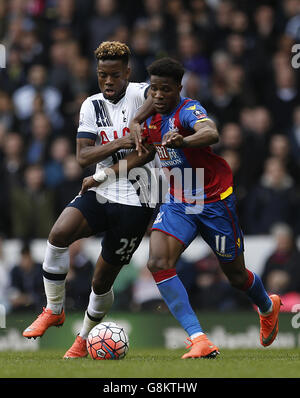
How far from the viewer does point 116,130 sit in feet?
26.3

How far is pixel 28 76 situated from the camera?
1488 cm

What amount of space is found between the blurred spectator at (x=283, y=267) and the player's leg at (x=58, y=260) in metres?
4.18

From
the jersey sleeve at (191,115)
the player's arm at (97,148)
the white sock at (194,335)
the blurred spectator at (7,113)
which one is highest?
the jersey sleeve at (191,115)

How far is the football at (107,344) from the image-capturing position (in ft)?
25.5

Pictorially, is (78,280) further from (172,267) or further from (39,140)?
(172,267)

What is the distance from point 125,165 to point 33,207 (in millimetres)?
5173

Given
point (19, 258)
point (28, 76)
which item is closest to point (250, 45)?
point (28, 76)

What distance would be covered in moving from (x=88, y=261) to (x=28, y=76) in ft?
13.8

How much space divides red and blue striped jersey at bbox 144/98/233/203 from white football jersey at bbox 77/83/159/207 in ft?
0.98

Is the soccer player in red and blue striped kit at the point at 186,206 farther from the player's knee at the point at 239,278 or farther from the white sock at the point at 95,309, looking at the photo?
the white sock at the point at 95,309

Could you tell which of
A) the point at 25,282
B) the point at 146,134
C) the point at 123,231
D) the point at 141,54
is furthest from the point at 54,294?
the point at 141,54

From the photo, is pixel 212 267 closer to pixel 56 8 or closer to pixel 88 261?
pixel 88 261

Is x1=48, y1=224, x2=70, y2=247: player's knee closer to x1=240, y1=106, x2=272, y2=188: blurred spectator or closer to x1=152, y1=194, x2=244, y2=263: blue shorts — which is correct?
x1=152, y1=194, x2=244, y2=263: blue shorts

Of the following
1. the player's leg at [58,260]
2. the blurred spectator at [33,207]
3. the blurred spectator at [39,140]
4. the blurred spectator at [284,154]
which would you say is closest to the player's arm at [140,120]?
the player's leg at [58,260]
